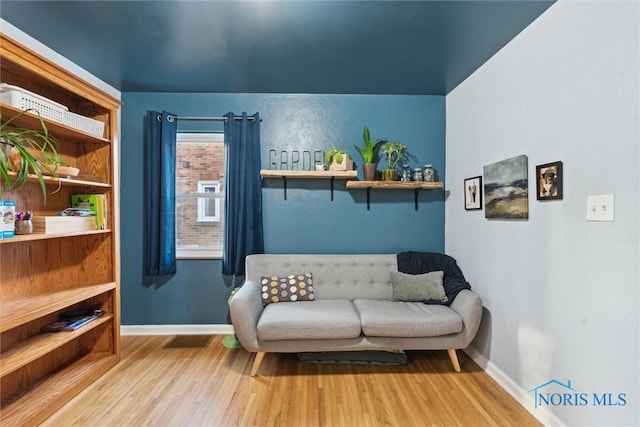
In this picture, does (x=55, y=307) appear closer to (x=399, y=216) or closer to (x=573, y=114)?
(x=399, y=216)

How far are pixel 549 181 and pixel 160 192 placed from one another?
10.1 feet

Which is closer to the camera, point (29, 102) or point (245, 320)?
point (29, 102)

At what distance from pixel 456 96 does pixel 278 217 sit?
6.82 feet

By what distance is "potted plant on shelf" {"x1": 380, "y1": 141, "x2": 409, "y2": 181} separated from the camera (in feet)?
9.63

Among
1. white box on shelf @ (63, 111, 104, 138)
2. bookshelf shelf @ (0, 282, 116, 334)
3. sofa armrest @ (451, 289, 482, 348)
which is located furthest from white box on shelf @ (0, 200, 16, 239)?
sofa armrest @ (451, 289, 482, 348)

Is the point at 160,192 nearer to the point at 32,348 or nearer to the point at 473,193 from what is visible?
the point at 32,348

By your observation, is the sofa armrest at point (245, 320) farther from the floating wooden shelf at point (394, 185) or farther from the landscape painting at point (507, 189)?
the landscape painting at point (507, 189)

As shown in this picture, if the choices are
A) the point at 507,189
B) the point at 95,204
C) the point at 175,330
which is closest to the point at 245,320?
the point at 175,330

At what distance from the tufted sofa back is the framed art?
32.7 inches

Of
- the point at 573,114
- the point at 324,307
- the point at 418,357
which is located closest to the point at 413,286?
the point at 418,357

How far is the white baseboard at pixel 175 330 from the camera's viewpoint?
118 inches

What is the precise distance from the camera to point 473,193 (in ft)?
8.41

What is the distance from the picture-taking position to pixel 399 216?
3113 mm
